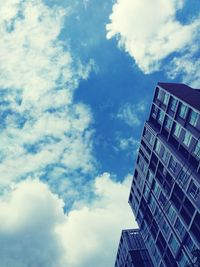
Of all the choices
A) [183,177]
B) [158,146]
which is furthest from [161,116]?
[183,177]

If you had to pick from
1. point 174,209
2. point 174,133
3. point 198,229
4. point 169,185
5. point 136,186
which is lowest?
point 198,229

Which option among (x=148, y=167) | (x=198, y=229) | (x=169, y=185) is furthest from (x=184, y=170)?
(x=148, y=167)

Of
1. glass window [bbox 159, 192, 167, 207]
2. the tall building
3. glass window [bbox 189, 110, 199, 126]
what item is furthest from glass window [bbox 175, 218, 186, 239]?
glass window [bbox 189, 110, 199, 126]

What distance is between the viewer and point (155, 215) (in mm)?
55750

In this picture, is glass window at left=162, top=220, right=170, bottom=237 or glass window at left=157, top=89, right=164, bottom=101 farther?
glass window at left=157, top=89, right=164, bottom=101

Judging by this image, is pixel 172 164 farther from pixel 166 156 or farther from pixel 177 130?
pixel 177 130

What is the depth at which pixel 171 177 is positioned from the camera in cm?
4947

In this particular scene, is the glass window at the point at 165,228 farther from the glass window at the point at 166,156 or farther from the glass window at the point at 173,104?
the glass window at the point at 173,104

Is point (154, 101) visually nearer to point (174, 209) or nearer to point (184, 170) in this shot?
point (184, 170)

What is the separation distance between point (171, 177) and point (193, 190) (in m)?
7.99

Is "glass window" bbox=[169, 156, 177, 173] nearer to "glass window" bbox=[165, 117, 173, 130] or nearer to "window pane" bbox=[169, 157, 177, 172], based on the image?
"window pane" bbox=[169, 157, 177, 172]

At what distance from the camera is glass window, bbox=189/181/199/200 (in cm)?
4056

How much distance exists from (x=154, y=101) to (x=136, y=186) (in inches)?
857

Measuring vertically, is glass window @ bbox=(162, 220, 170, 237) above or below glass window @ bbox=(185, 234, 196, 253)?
above
